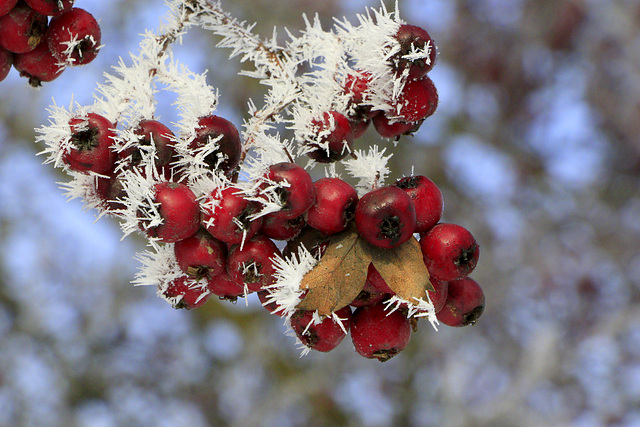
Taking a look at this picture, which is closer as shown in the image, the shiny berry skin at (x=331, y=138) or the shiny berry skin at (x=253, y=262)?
the shiny berry skin at (x=253, y=262)

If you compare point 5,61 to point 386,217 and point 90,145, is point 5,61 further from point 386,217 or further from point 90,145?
point 386,217

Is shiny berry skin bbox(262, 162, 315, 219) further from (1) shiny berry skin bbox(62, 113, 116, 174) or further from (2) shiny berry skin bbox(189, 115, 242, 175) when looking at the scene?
(1) shiny berry skin bbox(62, 113, 116, 174)

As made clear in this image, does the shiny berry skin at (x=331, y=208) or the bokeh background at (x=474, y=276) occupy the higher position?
the shiny berry skin at (x=331, y=208)

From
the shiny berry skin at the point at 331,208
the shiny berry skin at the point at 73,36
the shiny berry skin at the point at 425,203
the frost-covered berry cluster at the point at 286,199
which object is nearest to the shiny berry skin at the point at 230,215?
the frost-covered berry cluster at the point at 286,199

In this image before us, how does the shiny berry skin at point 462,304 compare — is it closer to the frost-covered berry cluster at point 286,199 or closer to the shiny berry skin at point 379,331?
the frost-covered berry cluster at point 286,199

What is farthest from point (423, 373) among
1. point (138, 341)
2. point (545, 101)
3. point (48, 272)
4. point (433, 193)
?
point (48, 272)

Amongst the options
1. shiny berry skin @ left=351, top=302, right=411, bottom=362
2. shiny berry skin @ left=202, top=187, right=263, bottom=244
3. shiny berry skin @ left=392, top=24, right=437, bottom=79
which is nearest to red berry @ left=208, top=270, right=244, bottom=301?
shiny berry skin @ left=202, top=187, right=263, bottom=244

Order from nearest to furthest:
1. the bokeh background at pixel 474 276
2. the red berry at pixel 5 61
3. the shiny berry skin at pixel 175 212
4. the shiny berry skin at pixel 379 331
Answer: the shiny berry skin at pixel 175 212 → the shiny berry skin at pixel 379 331 → the red berry at pixel 5 61 → the bokeh background at pixel 474 276

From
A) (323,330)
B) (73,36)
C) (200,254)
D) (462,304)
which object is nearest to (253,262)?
(200,254)
